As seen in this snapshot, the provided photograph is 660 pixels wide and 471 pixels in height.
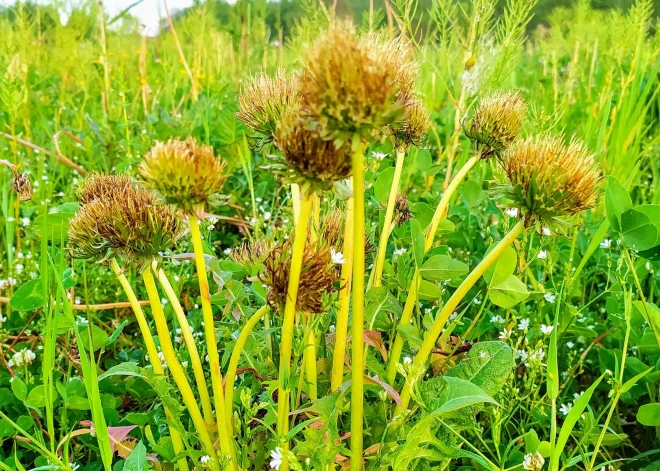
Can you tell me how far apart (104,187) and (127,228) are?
11 centimetres

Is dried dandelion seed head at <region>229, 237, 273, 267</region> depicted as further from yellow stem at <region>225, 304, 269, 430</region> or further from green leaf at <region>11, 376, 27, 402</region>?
green leaf at <region>11, 376, 27, 402</region>

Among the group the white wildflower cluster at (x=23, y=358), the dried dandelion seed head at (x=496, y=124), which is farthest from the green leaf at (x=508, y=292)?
the white wildflower cluster at (x=23, y=358)

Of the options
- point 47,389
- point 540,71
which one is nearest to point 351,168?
point 47,389

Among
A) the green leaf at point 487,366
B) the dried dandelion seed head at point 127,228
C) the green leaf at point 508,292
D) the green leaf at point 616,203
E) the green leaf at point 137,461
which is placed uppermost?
the dried dandelion seed head at point 127,228

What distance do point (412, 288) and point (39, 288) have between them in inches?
32.1

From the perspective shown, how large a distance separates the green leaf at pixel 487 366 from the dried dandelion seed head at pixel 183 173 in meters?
0.58

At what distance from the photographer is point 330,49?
676 millimetres

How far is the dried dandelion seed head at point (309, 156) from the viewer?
72 cm

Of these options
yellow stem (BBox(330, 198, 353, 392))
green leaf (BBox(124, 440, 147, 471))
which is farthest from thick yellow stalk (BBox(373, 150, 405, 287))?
green leaf (BBox(124, 440, 147, 471))

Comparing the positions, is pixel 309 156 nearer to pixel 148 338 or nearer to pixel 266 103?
pixel 266 103

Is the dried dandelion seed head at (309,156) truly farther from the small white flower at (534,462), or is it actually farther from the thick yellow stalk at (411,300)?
the small white flower at (534,462)

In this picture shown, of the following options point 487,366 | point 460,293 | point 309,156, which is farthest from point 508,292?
point 309,156

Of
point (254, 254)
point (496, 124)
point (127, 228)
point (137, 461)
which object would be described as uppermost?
point (496, 124)

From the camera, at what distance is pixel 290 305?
0.80 m
